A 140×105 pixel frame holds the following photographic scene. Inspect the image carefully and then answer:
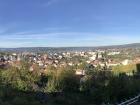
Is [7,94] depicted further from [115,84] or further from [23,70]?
[23,70]

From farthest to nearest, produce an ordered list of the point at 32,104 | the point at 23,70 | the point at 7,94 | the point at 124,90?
the point at 23,70
the point at 124,90
the point at 7,94
the point at 32,104

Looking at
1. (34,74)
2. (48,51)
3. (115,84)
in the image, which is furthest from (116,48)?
(115,84)

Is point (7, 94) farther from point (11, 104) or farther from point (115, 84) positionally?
point (115, 84)

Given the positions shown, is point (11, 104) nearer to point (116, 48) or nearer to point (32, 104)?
point (32, 104)

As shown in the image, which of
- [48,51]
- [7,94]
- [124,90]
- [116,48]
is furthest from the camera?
[116,48]

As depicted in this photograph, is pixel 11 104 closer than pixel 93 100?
Yes

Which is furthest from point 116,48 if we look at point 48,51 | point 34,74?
point 34,74

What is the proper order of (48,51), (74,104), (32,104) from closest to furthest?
(32,104), (74,104), (48,51)

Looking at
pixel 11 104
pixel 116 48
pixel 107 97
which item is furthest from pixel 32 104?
pixel 116 48

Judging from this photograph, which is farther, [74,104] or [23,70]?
[23,70]

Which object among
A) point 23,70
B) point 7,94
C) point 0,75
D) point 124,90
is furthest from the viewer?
point 23,70
